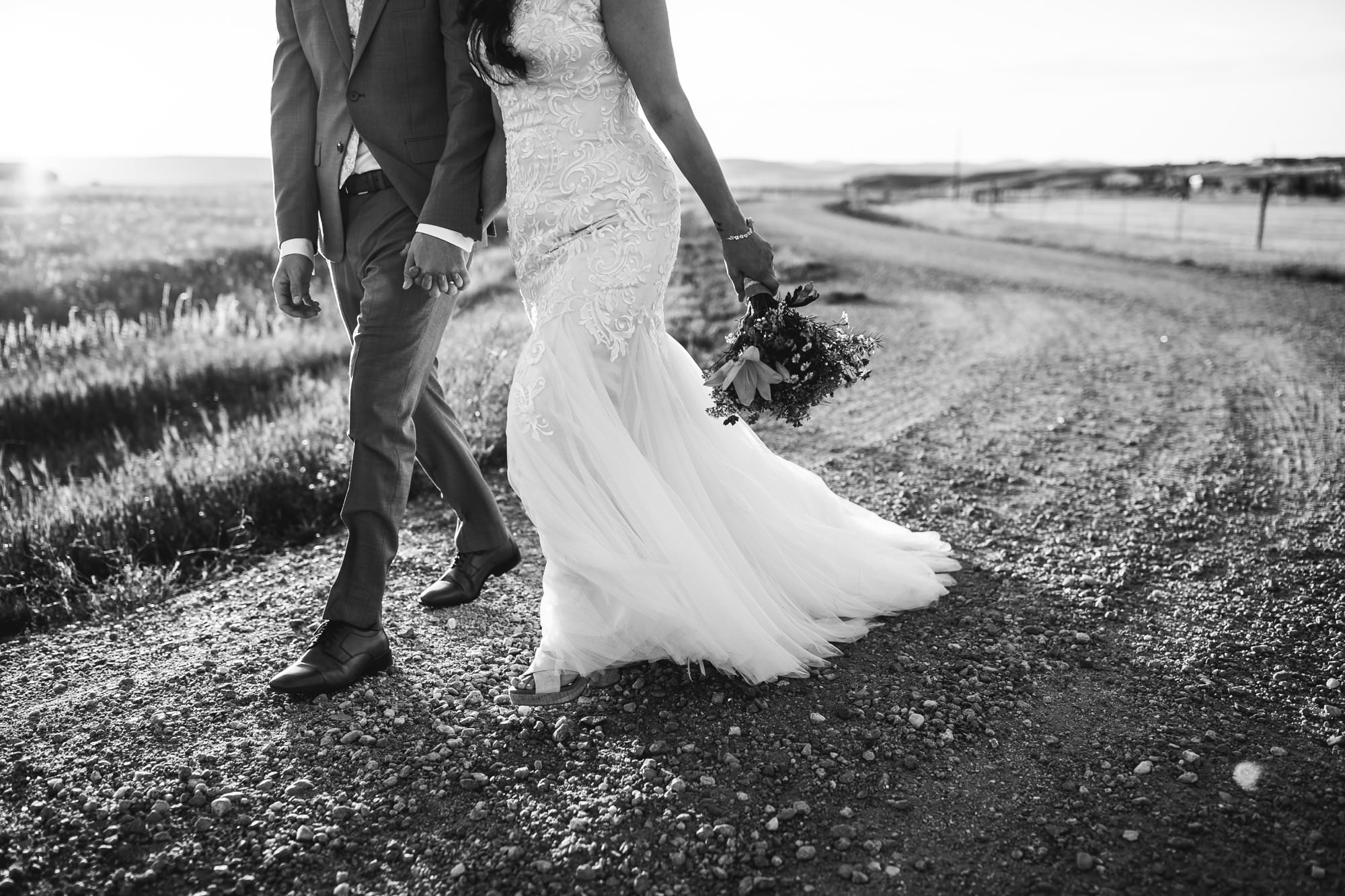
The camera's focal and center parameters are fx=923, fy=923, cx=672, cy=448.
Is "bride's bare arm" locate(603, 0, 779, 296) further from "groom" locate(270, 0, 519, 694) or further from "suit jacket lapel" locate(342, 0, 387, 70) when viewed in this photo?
"suit jacket lapel" locate(342, 0, 387, 70)

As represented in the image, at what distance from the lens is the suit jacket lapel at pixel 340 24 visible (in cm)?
310

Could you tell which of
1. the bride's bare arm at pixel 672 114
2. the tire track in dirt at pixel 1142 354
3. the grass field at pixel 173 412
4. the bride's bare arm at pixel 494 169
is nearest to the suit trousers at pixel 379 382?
the bride's bare arm at pixel 494 169

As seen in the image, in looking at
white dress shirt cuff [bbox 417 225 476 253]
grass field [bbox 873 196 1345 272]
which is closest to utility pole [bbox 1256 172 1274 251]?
grass field [bbox 873 196 1345 272]

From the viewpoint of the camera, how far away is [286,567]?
428 cm

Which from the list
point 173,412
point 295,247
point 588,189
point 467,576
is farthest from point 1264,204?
point 295,247

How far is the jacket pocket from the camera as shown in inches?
123

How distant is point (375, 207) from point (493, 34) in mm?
729

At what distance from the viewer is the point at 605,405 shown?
302 centimetres

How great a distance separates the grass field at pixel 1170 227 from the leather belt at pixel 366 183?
14.7 m

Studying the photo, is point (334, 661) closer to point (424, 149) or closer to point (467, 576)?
point (467, 576)

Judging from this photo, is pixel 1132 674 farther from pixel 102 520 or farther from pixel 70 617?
pixel 102 520

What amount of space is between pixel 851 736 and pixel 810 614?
0.65m

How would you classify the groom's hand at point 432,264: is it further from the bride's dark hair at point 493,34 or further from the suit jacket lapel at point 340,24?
the suit jacket lapel at point 340,24

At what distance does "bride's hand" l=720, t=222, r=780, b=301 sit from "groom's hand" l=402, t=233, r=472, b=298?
88cm
